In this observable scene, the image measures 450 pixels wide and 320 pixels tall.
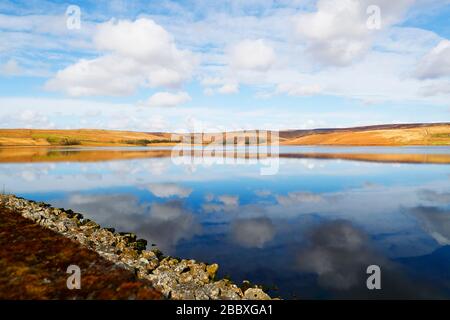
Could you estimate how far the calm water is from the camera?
45.7 feet

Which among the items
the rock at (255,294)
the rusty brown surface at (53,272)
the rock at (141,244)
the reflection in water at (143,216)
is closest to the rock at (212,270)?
the rock at (255,294)

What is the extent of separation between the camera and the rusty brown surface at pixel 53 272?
1059cm

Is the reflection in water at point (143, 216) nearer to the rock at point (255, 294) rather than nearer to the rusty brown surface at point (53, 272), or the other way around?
the rusty brown surface at point (53, 272)

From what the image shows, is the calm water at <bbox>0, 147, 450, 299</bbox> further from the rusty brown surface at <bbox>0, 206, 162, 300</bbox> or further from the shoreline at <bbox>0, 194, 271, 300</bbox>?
the rusty brown surface at <bbox>0, 206, 162, 300</bbox>

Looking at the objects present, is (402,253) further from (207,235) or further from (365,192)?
(365,192)

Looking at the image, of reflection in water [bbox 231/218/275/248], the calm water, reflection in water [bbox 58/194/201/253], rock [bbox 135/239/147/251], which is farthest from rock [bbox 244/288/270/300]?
rock [bbox 135/239/147/251]

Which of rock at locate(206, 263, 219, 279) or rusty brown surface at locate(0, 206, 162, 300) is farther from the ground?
rusty brown surface at locate(0, 206, 162, 300)

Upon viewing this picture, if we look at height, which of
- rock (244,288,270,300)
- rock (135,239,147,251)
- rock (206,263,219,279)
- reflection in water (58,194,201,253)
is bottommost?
rock (244,288,270,300)

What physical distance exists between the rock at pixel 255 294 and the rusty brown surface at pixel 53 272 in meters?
3.01

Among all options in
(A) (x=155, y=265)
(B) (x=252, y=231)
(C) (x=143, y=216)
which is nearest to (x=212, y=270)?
(A) (x=155, y=265)

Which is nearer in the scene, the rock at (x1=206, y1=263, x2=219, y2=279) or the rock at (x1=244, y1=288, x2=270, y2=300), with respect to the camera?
the rock at (x1=244, y1=288, x2=270, y2=300)

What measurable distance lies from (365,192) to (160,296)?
85.3 feet

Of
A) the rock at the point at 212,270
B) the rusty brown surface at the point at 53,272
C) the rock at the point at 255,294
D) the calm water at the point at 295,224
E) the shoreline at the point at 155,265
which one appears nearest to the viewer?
the rusty brown surface at the point at 53,272

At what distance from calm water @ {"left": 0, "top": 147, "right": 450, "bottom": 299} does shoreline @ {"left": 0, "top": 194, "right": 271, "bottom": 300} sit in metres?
1.30
